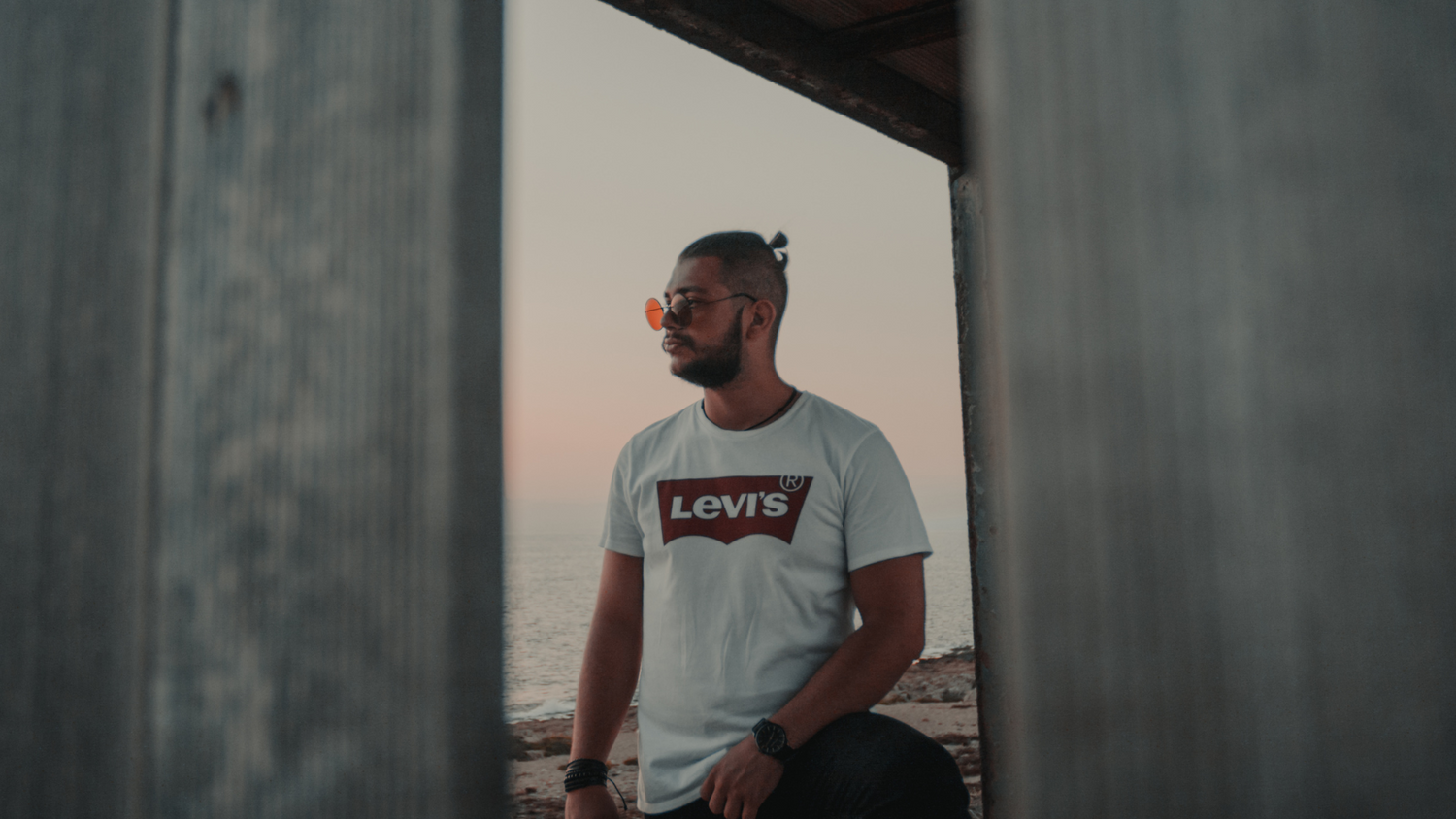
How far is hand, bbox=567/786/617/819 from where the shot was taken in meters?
2.03

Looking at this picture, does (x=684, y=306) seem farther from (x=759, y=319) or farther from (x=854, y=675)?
(x=854, y=675)

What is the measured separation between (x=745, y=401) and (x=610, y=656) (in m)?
0.77

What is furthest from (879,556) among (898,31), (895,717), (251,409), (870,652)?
(895,717)

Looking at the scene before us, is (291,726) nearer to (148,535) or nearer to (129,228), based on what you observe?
(148,535)

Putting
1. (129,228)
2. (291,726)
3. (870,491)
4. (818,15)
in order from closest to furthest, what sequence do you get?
(291,726) < (129,228) < (870,491) < (818,15)

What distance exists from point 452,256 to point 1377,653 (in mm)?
585

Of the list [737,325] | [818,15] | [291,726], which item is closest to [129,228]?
[291,726]

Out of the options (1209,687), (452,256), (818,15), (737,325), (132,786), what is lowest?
(132,786)

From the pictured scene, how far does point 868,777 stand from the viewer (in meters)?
1.67

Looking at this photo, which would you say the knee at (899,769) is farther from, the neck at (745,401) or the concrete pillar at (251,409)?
the concrete pillar at (251,409)

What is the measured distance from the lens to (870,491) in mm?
2102

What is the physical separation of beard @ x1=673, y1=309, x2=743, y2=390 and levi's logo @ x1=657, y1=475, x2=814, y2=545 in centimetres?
33

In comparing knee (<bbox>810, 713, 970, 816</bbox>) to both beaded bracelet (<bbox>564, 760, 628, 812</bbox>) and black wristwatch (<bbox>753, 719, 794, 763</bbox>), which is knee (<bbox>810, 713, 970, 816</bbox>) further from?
beaded bracelet (<bbox>564, 760, 628, 812</bbox>)

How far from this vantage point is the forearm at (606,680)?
224 cm
